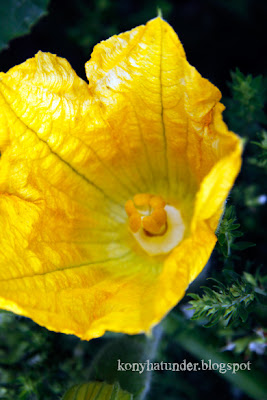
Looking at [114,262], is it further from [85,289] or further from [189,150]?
[189,150]

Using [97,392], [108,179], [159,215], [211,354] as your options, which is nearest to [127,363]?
[97,392]

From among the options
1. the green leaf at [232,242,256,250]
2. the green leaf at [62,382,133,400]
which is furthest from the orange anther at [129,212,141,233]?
the green leaf at [62,382,133,400]

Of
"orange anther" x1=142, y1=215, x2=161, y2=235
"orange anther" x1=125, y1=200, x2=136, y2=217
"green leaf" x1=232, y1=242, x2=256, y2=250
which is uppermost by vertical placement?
"orange anther" x1=125, y1=200, x2=136, y2=217

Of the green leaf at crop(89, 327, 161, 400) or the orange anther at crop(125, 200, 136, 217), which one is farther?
the orange anther at crop(125, 200, 136, 217)

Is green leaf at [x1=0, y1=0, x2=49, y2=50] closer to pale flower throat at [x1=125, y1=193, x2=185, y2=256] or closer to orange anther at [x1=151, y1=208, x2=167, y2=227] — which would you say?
pale flower throat at [x1=125, y1=193, x2=185, y2=256]

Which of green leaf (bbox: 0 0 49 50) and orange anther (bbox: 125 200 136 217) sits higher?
green leaf (bbox: 0 0 49 50)

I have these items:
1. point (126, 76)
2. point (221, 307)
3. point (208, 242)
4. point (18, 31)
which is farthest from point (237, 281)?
point (18, 31)

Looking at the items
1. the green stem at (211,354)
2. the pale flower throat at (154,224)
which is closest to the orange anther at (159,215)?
the pale flower throat at (154,224)
